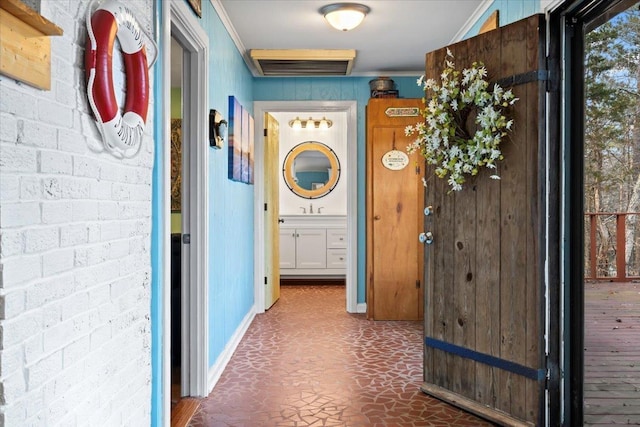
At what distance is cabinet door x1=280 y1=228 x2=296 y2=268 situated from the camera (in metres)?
6.71

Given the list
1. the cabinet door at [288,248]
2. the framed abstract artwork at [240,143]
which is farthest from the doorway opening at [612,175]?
the cabinet door at [288,248]

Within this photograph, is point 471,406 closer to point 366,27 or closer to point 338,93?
point 366,27

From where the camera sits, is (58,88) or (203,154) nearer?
(58,88)

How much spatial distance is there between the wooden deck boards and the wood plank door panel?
33 centimetres

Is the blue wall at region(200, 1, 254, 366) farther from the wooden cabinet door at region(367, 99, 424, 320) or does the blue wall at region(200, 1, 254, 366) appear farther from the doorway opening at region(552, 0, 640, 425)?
the doorway opening at region(552, 0, 640, 425)

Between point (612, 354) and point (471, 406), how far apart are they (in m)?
1.05

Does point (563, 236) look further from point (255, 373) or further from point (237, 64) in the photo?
point (237, 64)

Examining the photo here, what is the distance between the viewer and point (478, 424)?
254 centimetres

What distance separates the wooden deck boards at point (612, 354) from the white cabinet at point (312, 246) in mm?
3924

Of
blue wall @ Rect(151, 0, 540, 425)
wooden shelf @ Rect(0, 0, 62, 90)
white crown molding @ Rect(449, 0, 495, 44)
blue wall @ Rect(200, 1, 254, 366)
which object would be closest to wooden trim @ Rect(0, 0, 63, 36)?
wooden shelf @ Rect(0, 0, 62, 90)

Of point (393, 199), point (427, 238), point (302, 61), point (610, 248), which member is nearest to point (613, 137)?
point (610, 248)

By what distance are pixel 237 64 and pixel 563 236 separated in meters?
2.90

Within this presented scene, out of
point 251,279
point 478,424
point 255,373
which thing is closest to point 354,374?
point 255,373

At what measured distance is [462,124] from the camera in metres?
2.66
